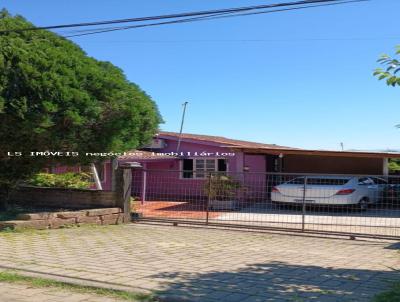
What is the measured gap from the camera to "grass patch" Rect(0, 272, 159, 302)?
6.33 metres

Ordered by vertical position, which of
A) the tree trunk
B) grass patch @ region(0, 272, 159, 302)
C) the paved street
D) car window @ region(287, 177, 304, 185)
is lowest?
the paved street

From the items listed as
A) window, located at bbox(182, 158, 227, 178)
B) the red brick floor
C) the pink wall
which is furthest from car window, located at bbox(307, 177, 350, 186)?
window, located at bbox(182, 158, 227, 178)

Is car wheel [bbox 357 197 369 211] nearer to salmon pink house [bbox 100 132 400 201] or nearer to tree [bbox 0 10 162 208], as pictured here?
salmon pink house [bbox 100 132 400 201]

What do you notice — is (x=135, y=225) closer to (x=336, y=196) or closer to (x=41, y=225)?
(x=41, y=225)

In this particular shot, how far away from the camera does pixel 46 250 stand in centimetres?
945

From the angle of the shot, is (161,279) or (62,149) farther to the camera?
(62,149)

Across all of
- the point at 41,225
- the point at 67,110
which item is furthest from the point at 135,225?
the point at 67,110

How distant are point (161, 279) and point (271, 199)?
8.36 meters

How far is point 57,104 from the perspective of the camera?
11703 mm

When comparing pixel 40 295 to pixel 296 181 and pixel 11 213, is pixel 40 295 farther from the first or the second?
pixel 296 181

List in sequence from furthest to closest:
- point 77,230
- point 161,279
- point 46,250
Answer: point 77,230 → point 46,250 → point 161,279

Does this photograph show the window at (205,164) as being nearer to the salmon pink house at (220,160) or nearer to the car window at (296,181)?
the salmon pink house at (220,160)

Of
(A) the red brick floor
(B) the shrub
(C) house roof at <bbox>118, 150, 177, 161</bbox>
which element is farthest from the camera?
(C) house roof at <bbox>118, 150, 177, 161</bbox>

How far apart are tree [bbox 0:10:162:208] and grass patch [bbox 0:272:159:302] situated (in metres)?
4.90
